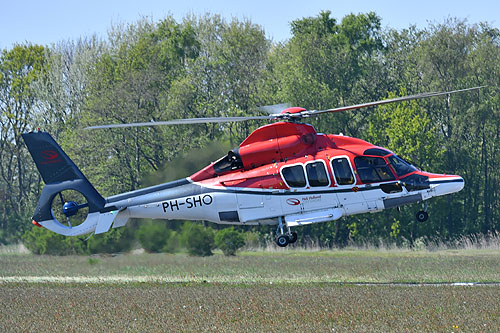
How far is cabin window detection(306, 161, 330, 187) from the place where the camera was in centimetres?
2669

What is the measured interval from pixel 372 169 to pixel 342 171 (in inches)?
40.7

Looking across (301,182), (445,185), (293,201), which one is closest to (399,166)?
(445,185)

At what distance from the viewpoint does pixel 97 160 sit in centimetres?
5556

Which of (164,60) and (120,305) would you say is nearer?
(120,305)

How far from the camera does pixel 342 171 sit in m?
26.6

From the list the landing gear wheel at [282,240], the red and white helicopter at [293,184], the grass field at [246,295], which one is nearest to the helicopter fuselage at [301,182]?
the red and white helicopter at [293,184]

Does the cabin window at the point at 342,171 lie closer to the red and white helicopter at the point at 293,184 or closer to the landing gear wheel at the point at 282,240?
the red and white helicopter at the point at 293,184

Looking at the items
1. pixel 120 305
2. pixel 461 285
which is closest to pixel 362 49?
pixel 461 285

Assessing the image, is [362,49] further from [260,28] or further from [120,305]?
[120,305]

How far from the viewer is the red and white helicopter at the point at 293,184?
2669cm

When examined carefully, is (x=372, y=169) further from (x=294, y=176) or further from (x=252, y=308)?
Answer: (x=252, y=308)

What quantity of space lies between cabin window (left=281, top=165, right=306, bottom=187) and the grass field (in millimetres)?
3765

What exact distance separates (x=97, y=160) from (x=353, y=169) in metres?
32.3

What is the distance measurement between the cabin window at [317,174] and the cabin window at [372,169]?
3.69 ft
